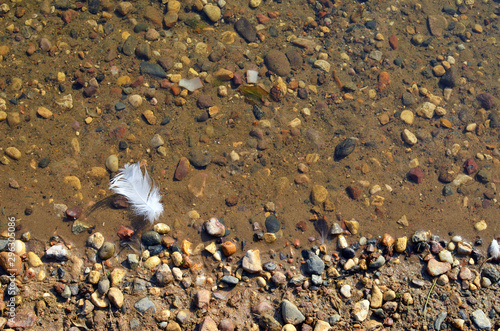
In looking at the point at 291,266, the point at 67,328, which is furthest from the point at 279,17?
the point at 67,328

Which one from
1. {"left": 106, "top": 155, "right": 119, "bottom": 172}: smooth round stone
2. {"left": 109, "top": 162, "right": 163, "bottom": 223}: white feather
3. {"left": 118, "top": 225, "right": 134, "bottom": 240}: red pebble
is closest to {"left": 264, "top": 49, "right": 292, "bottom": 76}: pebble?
{"left": 109, "top": 162, "right": 163, "bottom": 223}: white feather

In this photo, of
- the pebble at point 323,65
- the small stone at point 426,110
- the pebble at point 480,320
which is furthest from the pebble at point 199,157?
the pebble at point 480,320

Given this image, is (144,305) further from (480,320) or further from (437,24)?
(437,24)

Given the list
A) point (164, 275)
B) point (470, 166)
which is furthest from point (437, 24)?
point (164, 275)

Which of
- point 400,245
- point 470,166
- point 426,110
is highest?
point 426,110

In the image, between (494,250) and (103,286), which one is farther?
(494,250)

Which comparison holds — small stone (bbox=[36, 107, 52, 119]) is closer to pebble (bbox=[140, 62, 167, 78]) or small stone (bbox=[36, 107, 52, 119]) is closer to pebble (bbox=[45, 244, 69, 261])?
pebble (bbox=[140, 62, 167, 78])
